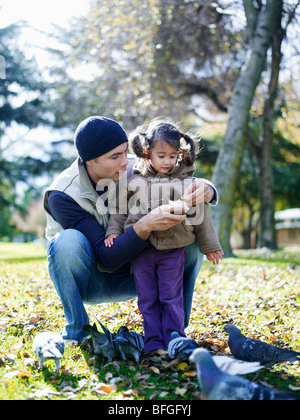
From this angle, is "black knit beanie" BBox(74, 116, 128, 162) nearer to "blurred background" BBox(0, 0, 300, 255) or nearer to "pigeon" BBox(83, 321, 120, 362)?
"pigeon" BBox(83, 321, 120, 362)

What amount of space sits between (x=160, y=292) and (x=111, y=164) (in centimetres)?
95

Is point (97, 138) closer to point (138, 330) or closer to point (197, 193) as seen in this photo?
point (197, 193)

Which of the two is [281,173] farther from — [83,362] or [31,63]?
[83,362]

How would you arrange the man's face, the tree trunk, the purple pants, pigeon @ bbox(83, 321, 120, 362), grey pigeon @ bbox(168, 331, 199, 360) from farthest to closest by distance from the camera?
1. the tree trunk
2. the man's face
3. the purple pants
4. pigeon @ bbox(83, 321, 120, 362)
5. grey pigeon @ bbox(168, 331, 199, 360)

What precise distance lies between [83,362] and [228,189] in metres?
6.05

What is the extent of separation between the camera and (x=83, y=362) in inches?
102

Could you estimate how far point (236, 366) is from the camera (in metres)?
2.04

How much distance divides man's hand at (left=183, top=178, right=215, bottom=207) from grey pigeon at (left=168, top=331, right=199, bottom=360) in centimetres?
85

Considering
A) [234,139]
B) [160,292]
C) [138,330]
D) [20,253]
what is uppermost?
[234,139]

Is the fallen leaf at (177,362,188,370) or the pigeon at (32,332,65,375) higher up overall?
the pigeon at (32,332,65,375)

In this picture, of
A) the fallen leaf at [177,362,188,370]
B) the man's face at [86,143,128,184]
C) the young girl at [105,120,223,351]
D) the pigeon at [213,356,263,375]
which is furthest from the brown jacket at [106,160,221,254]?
the pigeon at [213,356,263,375]

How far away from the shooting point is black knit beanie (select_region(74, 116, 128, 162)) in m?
2.88

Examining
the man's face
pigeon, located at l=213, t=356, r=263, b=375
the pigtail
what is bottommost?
pigeon, located at l=213, t=356, r=263, b=375

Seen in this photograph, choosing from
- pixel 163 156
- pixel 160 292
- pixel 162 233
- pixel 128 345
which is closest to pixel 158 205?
pixel 162 233
